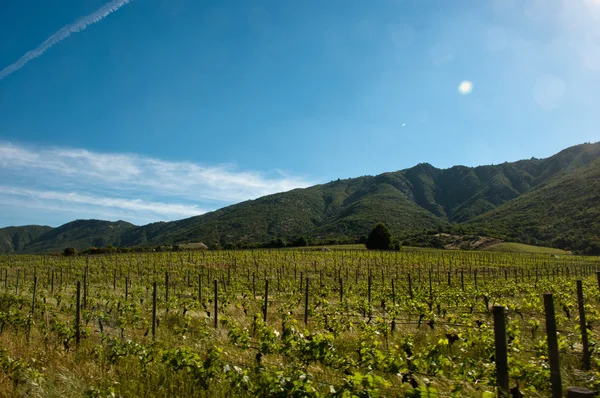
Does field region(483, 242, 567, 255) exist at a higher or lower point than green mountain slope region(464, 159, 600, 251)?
lower

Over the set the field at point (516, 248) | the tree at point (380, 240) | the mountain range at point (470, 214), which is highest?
the mountain range at point (470, 214)

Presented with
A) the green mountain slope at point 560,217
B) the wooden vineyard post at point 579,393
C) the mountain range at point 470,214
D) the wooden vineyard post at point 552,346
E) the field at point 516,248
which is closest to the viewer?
the wooden vineyard post at point 579,393

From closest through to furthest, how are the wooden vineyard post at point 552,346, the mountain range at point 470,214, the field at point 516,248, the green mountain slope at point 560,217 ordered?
1. the wooden vineyard post at point 552,346
2. the field at point 516,248
3. the green mountain slope at point 560,217
4. the mountain range at point 470,214

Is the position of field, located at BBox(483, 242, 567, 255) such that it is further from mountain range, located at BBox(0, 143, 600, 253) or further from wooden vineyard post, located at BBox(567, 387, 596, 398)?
wooden vineyard post, located at BBox(567, 387, 596, 398)

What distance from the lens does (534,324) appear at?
338 inches

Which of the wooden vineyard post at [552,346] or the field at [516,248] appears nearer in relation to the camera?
the wooden vineyard post at [552,346]

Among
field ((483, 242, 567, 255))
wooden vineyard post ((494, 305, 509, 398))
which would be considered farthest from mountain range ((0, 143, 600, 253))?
wooden vineyard post ((494, 305, 509, 398))

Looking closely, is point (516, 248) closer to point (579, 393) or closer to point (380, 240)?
point (380, 240)

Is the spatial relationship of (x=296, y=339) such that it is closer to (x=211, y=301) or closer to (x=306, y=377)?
(x=306, y=377)

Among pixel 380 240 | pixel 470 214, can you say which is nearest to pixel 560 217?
pixel 380 240

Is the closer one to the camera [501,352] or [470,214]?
[501,352]

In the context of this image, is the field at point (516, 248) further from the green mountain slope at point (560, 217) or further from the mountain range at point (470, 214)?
the mountain range at point (470, 214)

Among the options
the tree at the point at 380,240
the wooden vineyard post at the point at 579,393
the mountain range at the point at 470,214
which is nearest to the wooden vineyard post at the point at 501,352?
the wooden vineyard post at the point at 579,393

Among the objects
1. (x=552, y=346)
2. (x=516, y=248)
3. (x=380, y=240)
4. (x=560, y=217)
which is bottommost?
(x=516, y=248)
